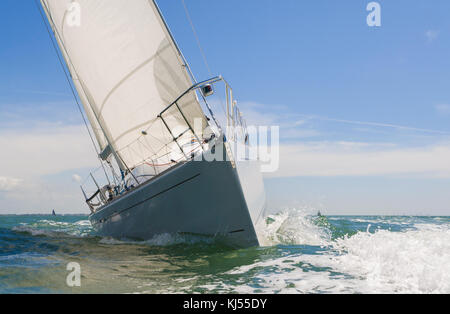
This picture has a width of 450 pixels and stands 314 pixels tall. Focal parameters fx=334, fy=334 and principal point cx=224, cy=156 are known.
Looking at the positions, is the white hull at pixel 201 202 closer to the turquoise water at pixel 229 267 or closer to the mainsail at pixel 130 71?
the turquoise water at pixel 229 267

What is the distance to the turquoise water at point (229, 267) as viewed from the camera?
3650mm

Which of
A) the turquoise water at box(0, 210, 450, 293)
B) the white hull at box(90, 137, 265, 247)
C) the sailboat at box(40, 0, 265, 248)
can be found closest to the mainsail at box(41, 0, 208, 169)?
the sailboat at box(40, 0, 265, 248)

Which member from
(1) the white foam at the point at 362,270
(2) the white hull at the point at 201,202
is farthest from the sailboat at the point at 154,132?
(1) the white foam at the point at 362,270

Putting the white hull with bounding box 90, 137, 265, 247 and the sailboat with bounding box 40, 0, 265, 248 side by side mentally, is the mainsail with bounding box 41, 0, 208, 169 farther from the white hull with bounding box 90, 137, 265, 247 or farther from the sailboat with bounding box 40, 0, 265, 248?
the white hull with bounding box 90, 137, 265, 247

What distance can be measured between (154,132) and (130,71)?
Result: 1447 mm

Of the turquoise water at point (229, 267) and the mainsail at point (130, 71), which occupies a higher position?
the mainsail at point (130, 71)

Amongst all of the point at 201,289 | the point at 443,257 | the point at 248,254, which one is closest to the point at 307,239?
the point at 248,254

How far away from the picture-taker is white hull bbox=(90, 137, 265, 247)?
215 inches

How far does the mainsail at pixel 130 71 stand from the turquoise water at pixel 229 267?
85.4 inches

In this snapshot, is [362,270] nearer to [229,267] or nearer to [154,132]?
[229,267]
